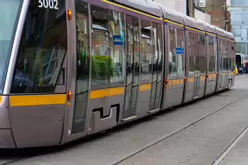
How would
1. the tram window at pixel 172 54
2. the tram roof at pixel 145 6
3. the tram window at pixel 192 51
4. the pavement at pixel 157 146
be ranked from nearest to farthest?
1. the pavement at pixel 157 146
2. the tram roof at pixel 145 6
3. the tram window at pixel 172 54
4. the tram window at pixel 192 51

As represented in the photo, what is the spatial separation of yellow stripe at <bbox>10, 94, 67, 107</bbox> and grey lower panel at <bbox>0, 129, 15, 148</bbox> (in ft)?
1.49

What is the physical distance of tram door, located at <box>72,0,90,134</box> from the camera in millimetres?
9484

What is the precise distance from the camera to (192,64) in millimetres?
19750

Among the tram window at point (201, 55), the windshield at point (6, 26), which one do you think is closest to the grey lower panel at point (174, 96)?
the tram window at point (201, 55)

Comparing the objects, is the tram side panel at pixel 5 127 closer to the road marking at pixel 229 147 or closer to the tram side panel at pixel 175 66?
the road marking at pixel 229 147

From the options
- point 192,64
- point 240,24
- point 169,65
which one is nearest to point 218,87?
point 192,64

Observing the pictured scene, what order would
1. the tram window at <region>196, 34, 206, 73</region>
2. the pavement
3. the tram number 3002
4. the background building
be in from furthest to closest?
the background building, the tram window at <region>196, 34, 206, 73</region>, the pavement, the tram number 3002

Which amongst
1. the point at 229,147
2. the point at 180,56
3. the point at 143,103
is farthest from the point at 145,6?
the point at 229,147

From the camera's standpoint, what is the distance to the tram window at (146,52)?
13.3m

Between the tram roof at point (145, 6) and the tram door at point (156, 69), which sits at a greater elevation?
the tram roof at point (145, 6)

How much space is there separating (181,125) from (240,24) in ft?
262

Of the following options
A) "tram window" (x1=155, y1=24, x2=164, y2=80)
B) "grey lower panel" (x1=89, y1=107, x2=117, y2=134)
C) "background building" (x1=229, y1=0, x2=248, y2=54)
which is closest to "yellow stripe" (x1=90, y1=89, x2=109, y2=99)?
"grey lower panel" (x1=89, y1=107, x2=117, y2=134)

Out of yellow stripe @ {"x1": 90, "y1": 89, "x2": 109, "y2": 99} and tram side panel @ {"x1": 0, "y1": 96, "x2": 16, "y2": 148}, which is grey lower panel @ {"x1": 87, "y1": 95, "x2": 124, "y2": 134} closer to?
yellow stripe @ {"x1": 90, "y1": 89, "x2": 109, "y2": 99}

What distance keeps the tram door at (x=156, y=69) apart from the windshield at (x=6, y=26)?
248 inches
